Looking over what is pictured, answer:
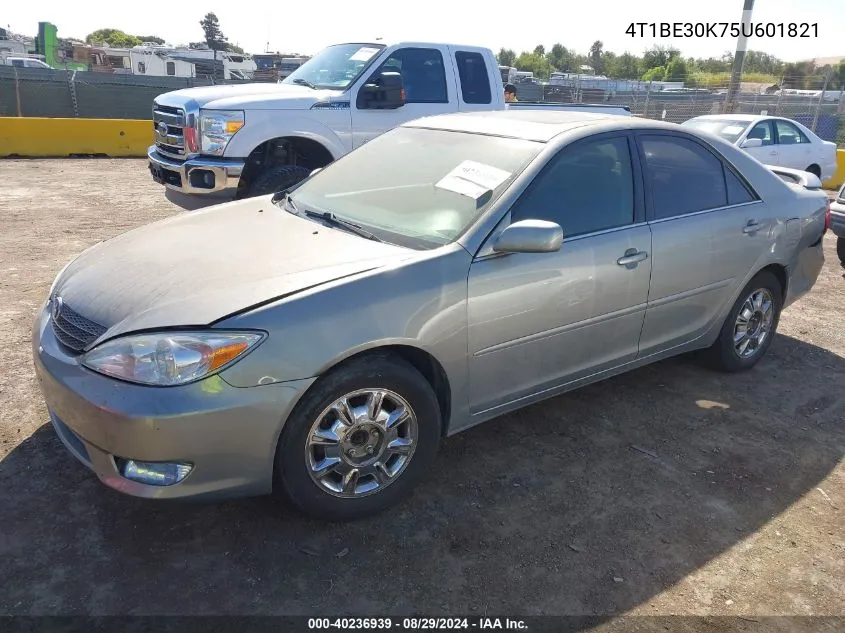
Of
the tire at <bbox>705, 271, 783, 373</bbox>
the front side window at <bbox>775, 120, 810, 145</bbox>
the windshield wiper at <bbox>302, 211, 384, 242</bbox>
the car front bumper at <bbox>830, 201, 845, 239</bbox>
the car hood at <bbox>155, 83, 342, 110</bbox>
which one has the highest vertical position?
the car hood at <bbox>155, 83, 342, 110</bbox>

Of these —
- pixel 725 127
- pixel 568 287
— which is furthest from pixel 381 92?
pixel 725 127

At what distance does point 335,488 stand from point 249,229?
Result: 1402mm

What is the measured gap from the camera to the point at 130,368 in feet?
8.27

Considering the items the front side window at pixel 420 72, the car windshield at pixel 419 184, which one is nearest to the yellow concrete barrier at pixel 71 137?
the front side window at pixel 420 72

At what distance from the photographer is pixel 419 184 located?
11.8ft

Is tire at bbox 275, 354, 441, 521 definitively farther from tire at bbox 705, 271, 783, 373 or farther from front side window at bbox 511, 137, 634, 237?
tire at bbox 705, 271, 783, 373

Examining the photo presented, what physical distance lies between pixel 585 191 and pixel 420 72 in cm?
467

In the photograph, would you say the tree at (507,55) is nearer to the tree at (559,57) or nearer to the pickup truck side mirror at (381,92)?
the tree at (559,57)

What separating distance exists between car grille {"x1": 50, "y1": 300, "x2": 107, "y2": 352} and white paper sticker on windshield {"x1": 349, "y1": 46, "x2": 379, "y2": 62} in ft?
17.4

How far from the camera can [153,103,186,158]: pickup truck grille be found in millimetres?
6871

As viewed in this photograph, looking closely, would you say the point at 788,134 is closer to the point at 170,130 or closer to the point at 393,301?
the point at 170,130

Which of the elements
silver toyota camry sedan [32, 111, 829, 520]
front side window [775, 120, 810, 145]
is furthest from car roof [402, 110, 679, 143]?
front side window [775, 120, 810, 145]

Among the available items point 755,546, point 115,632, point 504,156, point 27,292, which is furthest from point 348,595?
point 27,292

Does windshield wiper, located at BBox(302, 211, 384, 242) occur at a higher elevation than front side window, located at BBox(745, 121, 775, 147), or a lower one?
lower
